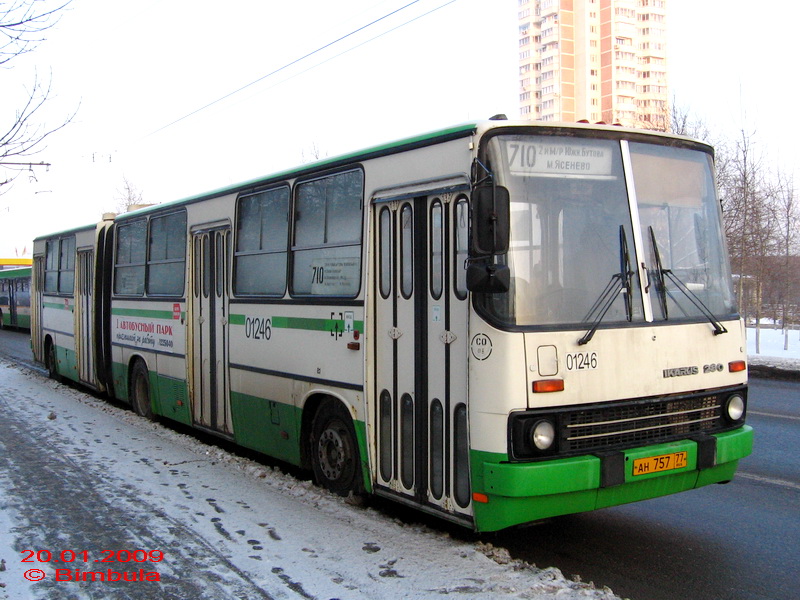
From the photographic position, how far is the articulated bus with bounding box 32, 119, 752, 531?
5.18 meters

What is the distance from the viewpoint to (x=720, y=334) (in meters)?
5.91

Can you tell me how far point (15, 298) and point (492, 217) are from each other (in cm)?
4082

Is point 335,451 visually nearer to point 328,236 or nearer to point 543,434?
point 328,236

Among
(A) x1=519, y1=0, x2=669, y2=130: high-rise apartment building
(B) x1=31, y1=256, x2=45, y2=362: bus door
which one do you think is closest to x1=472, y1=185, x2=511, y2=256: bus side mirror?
(B) x1=31, y1=256, x2=45, y2=362: bus door

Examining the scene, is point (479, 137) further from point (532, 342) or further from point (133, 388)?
point (133, 388)

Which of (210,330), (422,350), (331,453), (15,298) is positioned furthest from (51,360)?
(15,298)

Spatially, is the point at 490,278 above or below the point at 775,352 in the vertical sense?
above

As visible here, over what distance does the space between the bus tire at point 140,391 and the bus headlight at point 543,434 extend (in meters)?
7.63

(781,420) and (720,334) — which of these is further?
(781,420)

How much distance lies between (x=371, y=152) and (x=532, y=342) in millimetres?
2261

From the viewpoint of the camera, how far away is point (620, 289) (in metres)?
5.53

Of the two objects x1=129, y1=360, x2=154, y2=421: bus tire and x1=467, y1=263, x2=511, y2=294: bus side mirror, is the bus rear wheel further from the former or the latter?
x1=467, y1=263, x2=511, y2=294: bus side mirror

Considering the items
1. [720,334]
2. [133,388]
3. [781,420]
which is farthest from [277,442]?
[781,420]

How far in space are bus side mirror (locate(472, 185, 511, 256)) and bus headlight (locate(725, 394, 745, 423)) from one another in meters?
2.23
